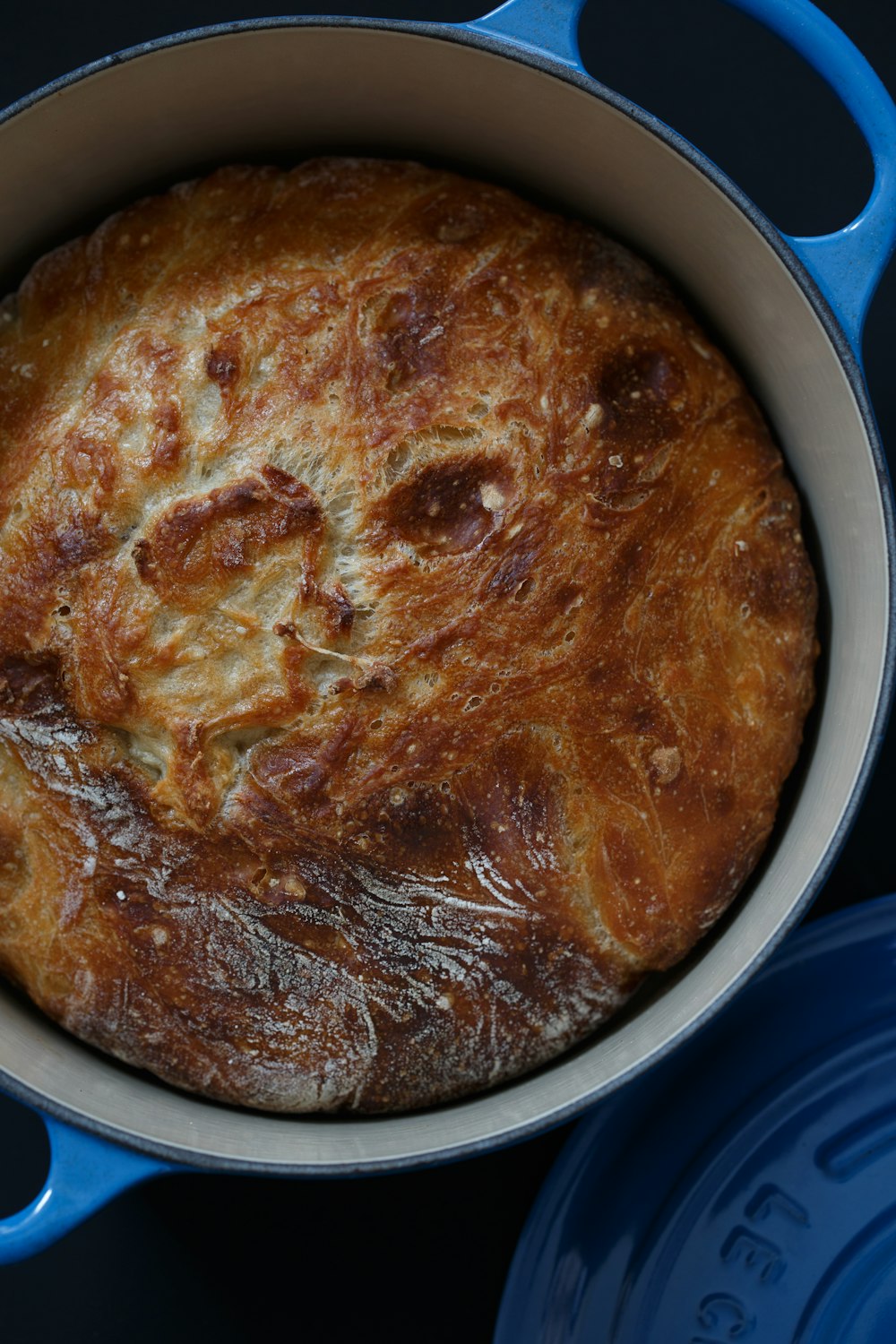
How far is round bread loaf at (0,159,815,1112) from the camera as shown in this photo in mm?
1305

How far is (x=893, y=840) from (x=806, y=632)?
456 mm

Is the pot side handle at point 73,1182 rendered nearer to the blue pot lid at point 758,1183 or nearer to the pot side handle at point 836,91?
the blue pot lid at point 758,1183

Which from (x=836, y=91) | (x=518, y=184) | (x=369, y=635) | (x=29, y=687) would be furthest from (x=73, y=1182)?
(x=836, y=91)

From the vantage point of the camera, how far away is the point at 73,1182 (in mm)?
1243

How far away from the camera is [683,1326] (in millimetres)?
1593

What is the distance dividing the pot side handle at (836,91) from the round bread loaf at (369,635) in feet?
0.65

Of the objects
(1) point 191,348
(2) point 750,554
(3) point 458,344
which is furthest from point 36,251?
(2) point 750,554

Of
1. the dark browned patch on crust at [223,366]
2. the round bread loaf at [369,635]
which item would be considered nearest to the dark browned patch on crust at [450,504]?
the round bread loaf at [369,635]

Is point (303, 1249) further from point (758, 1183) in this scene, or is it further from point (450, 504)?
point (450, 504)

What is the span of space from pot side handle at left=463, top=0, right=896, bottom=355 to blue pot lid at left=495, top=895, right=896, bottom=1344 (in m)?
0.83

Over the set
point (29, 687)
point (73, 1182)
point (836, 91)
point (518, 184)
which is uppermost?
point (518, 184)

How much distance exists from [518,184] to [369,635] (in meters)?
0.65

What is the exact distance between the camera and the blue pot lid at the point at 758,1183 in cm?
158

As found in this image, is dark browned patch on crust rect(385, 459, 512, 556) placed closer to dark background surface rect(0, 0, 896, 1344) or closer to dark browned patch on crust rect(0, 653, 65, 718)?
dark browned patch on crust rect(0, 653, 65, 718)
